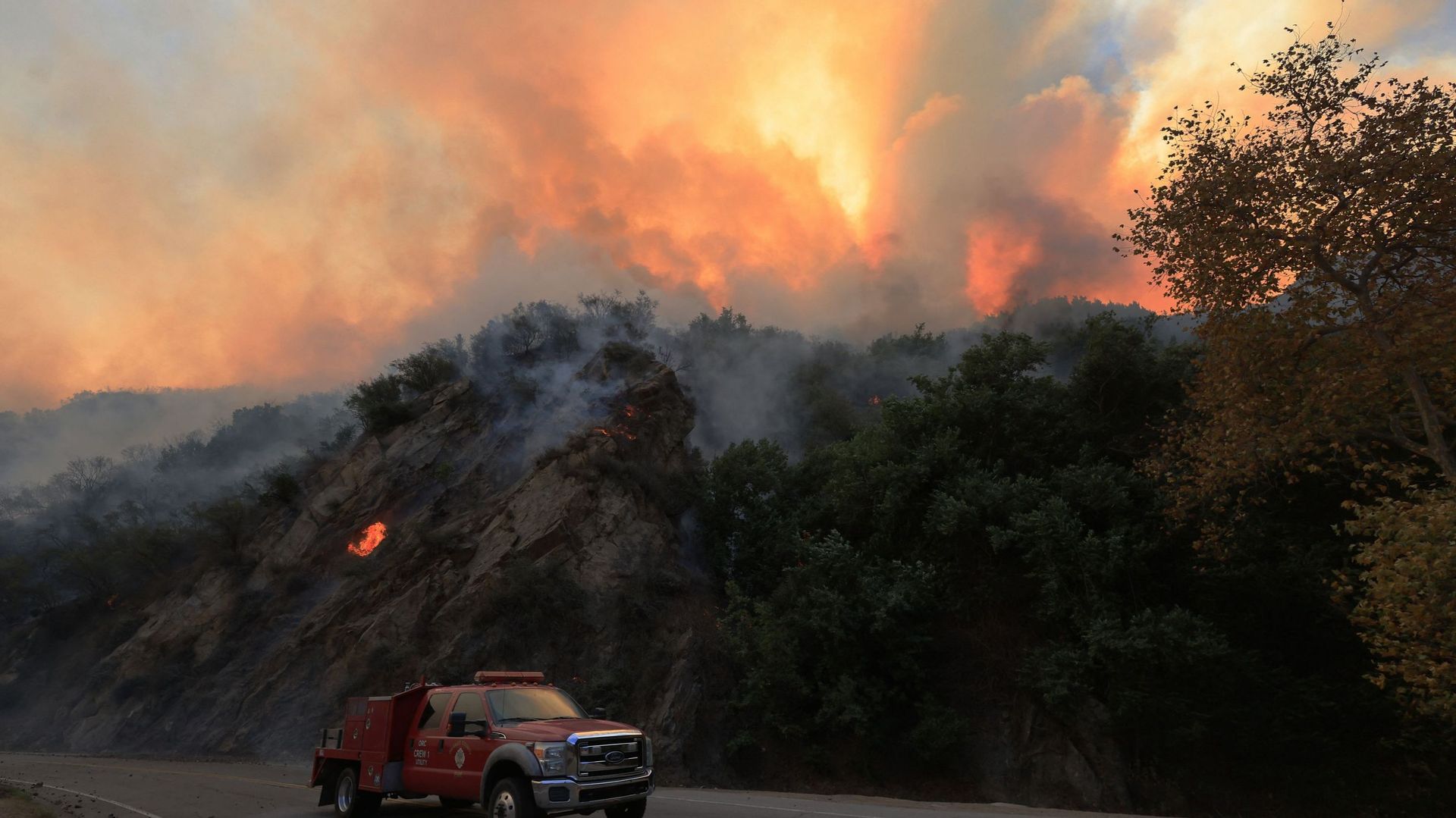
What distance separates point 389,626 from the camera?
2873 cm

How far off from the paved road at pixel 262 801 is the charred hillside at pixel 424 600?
6.00m

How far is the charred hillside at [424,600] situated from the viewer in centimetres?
2712

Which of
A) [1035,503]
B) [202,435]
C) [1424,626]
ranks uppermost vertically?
[202,435]

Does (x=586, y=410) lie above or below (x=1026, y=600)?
above

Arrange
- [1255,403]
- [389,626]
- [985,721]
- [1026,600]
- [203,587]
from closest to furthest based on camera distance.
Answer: [1255,403], [985,721], [1026,600], [389,626], [203,587]

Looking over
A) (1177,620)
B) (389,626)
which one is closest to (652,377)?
(389,626)

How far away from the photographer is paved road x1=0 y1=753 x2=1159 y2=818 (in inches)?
505

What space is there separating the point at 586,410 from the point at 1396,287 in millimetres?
27031

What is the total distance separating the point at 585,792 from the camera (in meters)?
9.34

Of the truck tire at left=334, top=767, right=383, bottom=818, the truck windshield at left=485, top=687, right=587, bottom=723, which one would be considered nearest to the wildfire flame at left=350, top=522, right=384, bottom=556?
the truck tire at left=334, top=767, right=383, bottom=818

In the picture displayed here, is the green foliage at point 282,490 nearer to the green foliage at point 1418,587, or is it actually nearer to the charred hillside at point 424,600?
the charred hillside at point 424,600

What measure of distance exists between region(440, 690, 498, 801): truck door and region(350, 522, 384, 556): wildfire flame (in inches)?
1001

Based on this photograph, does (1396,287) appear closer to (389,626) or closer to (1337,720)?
(1337,720)

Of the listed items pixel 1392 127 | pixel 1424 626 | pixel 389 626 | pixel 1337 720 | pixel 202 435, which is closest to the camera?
pixel 1424 626
